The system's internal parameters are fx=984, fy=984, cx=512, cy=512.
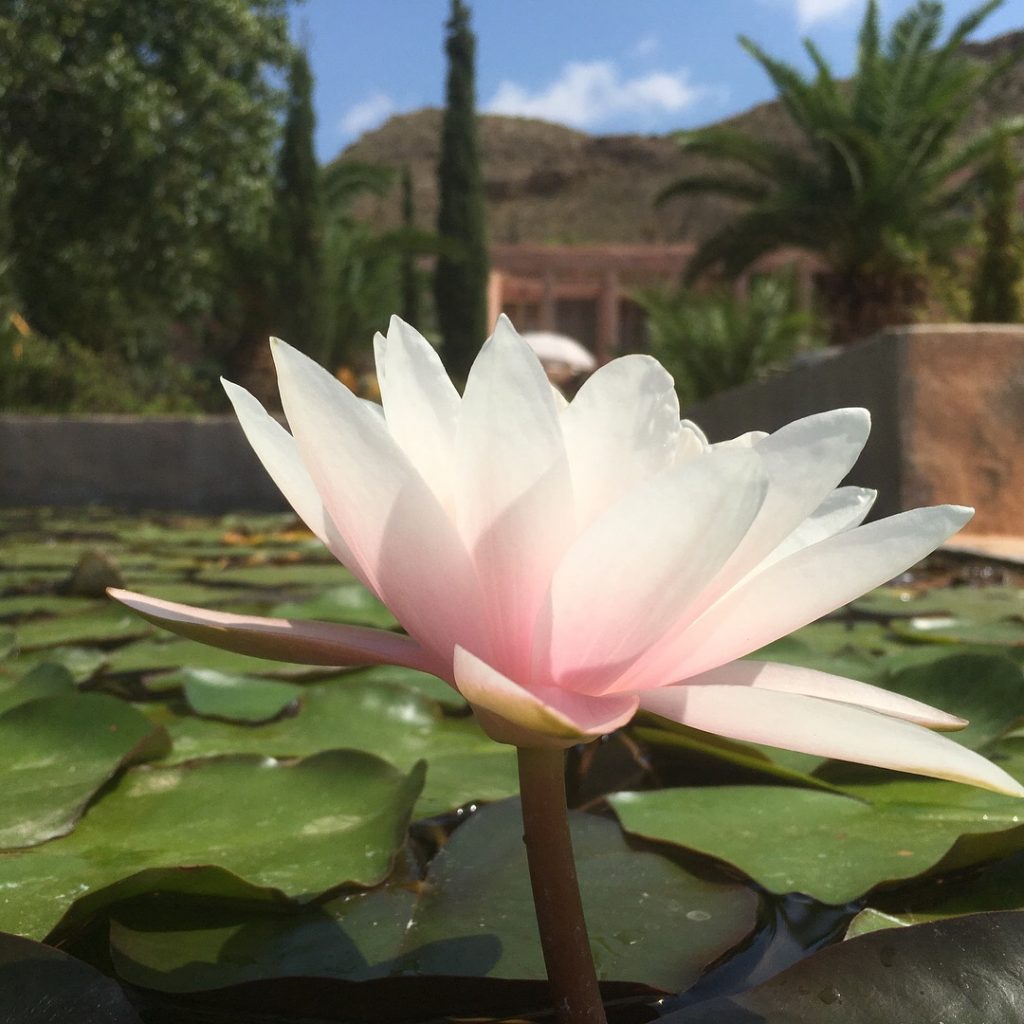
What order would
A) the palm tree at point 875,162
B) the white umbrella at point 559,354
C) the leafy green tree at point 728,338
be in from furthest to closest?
the white umbrella at point 559,354, the leafy green tree at point 728,338, the palm tree at point 875,162

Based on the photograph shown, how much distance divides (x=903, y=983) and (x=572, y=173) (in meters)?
34.0

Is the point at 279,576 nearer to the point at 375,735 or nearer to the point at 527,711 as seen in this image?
the point at 375,735

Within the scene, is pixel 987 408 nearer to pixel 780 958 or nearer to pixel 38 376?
pixel 780 958

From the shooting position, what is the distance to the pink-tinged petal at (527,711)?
254mm

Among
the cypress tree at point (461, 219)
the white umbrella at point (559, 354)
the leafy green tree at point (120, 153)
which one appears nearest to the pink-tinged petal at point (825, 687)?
the leafy green tree at point (120, 153)

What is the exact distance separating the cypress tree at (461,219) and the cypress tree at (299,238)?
197 cm

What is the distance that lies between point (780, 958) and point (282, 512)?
→ 3936 mm

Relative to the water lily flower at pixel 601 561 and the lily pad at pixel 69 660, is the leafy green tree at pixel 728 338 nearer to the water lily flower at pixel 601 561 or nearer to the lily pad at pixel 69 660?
the lily pad at pixel 69 660

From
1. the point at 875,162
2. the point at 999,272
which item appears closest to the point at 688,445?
the point at 999,272

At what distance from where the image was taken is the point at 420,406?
35 cm

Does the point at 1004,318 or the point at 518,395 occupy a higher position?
the point at 1004,318

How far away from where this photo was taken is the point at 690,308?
309 inches

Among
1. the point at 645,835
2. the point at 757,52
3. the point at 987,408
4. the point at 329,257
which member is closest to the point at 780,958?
the point at 645,835

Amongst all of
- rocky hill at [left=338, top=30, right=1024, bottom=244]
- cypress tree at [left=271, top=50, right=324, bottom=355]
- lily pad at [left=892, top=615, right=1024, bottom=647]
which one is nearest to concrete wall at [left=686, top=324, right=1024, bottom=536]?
lily pad at [left=892, top=615, right=1024, bottom=647]
